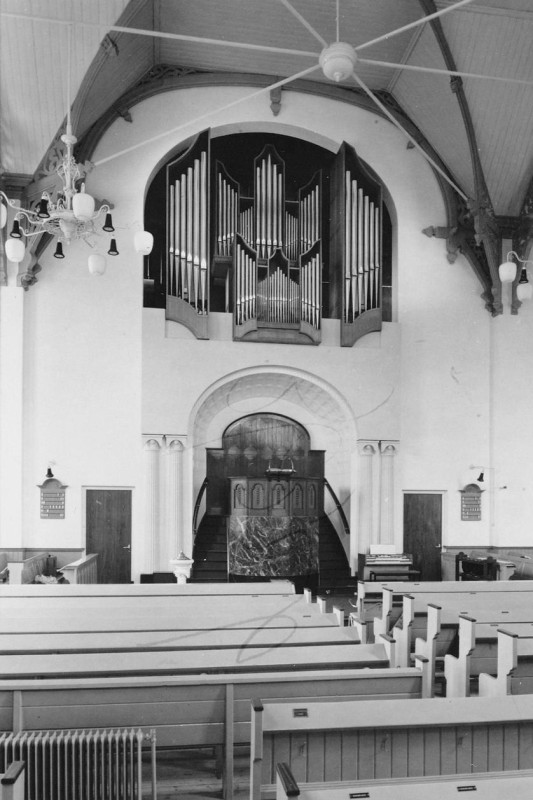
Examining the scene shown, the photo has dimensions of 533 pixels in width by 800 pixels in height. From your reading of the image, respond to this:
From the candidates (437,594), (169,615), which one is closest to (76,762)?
(169,615)

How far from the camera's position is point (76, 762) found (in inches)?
126

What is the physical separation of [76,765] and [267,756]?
1032 millimetres

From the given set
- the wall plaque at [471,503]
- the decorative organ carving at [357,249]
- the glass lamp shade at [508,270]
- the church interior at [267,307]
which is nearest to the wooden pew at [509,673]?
the church interior at [267,307]

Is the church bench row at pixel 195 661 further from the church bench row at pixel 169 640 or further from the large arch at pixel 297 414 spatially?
the large arch at pixel 297 414

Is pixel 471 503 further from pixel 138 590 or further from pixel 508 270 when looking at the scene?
pixel 138 590

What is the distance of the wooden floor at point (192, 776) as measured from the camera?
3.74 meters

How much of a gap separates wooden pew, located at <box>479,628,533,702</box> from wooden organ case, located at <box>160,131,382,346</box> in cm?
750

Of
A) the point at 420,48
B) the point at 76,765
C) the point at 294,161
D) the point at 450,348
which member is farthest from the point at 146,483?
the point at 420,48

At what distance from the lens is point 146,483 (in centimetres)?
1061

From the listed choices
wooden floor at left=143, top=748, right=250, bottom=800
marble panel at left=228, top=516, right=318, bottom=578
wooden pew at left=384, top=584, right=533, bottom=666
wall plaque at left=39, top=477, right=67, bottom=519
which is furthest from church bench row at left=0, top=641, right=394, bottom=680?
wall plaque at left=39, top=477, right=67, bottom=519

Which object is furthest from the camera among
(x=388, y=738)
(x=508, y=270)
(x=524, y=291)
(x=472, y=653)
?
(x=524, y=291)

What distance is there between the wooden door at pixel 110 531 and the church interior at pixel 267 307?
35 millimetres

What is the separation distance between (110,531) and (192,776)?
7018 millimetres

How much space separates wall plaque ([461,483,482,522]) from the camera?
38.3 ft
